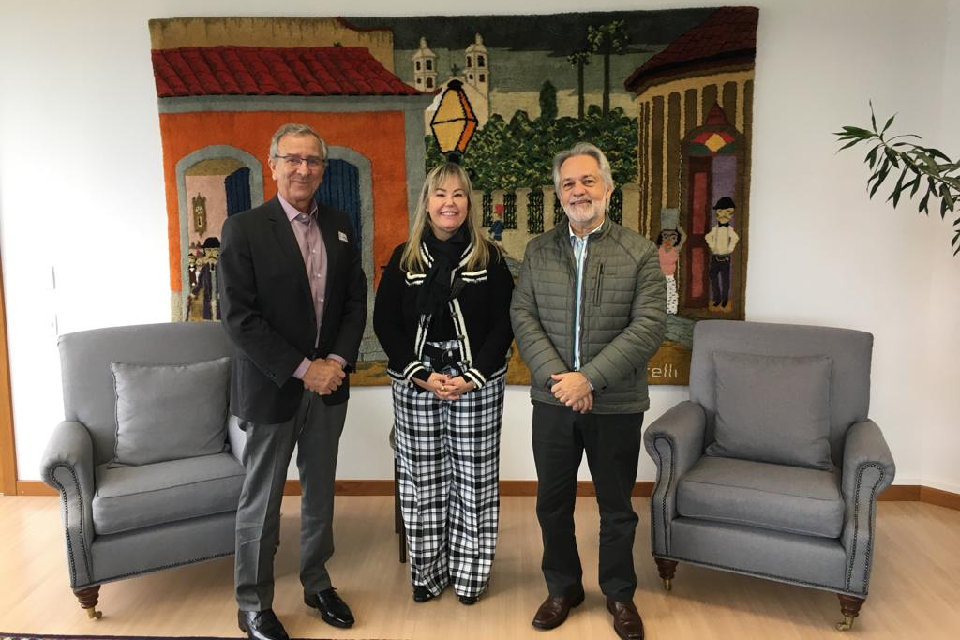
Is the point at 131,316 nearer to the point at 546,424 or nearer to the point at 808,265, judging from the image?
the point at 546,424

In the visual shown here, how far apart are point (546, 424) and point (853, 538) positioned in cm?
112

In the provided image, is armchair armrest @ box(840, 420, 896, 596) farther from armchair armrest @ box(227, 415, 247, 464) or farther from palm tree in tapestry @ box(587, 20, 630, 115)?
armchair armrest @ box(227, 415, 247, 464)

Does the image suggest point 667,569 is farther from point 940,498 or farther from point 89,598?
point 89,598

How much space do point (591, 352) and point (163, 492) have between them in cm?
163

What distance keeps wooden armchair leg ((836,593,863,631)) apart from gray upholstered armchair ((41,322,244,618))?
7.28 ft

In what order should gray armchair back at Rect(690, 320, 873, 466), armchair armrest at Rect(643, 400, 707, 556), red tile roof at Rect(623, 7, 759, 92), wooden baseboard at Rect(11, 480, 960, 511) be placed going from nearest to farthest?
armchair armrest at Rect(643, 400, 707, 556), gray armchair back at Rect(690, 320, 873, 466), red tile roof at Rect(623, 7, 759, 92), wooden baseboard at Rect(11, 480, 960, 511)

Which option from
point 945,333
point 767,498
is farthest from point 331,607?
point 945,333

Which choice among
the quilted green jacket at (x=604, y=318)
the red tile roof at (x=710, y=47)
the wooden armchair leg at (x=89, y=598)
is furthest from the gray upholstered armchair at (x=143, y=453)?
the red tile roof at (x=710, y=47)

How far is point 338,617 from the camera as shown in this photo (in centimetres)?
244

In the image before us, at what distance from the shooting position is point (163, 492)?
99.3 inches

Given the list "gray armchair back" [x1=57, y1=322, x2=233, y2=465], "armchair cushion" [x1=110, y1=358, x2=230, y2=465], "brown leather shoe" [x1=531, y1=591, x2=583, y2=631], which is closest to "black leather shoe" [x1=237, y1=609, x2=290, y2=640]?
"armchair cushion" [x1=110, y1=358, x2=230, y2=465]

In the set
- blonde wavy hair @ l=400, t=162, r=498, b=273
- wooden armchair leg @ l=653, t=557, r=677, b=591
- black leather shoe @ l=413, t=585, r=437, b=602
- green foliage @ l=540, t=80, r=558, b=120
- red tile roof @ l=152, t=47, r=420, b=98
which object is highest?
red tile roof @ l=152, t=47, r=420, b=98

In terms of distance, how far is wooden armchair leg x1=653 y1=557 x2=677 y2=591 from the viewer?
→ 264cm

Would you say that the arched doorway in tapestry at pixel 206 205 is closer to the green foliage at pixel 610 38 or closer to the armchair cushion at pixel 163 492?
the armchair cushion at pixel 163 492
